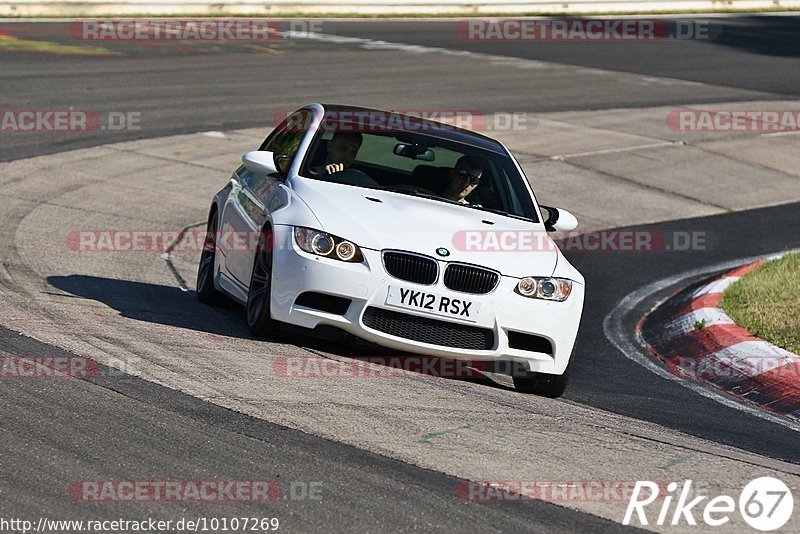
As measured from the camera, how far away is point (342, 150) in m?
9.30

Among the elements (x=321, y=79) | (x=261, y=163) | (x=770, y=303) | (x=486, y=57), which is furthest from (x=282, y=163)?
(x=486, y=57)

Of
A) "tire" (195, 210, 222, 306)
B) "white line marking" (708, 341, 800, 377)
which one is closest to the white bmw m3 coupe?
"tire" (195, 210, 222, 306)

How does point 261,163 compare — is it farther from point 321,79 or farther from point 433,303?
Result: point 321,79

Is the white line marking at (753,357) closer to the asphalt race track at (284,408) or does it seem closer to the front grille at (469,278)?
the asphalt race track at (284,408)

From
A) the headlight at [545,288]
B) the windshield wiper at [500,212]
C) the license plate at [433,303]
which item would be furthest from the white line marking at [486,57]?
the license plate at [433,303]

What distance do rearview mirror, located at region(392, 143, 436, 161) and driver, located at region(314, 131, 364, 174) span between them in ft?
0.88

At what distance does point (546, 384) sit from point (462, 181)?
1679 mm

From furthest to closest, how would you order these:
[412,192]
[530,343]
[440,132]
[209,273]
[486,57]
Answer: [486,57]
[209,273]
[440,132]
[412,192]
[530,343]

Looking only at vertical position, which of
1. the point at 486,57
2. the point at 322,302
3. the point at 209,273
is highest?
the point at 322,302

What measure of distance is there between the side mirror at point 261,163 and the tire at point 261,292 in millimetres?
648

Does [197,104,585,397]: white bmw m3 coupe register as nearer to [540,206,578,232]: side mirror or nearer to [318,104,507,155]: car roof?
[540,206,578,232]: side mirror

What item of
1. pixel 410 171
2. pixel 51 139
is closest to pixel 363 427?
pixel 410 171

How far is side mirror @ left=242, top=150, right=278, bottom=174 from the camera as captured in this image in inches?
357

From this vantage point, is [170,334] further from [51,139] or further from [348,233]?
[51,139]
